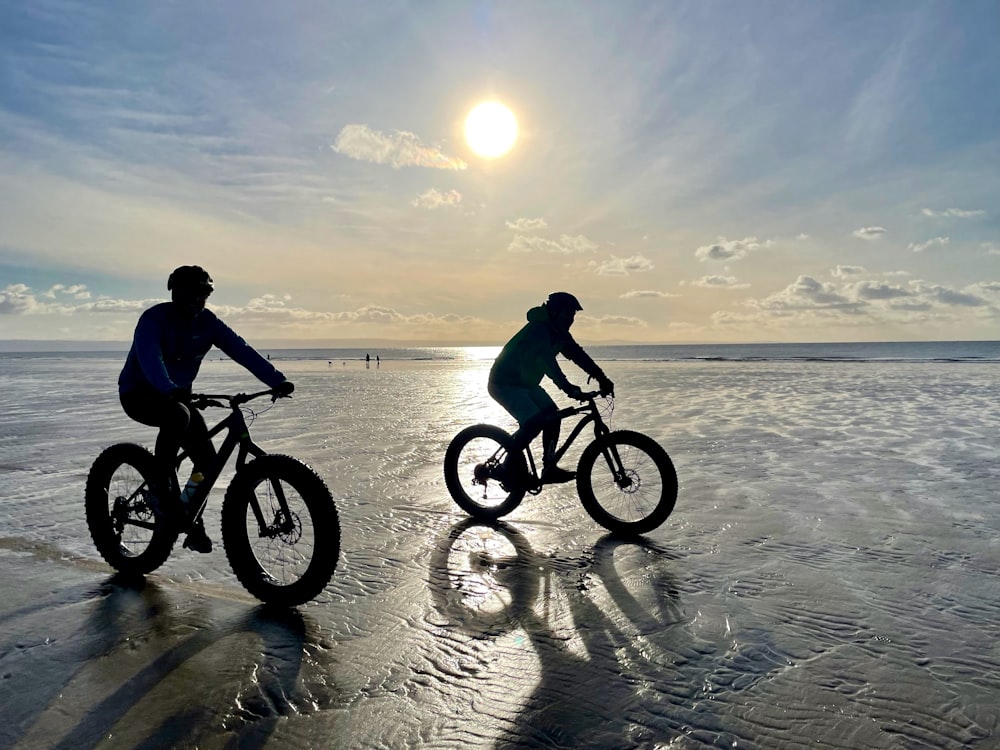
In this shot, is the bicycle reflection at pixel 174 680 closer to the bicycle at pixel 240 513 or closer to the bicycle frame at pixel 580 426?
the bicycle at pixel 240 513

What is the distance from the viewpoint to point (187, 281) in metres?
4.40

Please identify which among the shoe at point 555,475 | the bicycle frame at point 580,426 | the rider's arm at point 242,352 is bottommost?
the shoe at point 555,475

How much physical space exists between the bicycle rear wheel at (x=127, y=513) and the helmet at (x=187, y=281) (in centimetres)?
130

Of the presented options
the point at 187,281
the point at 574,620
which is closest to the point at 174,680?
the point at 574,620

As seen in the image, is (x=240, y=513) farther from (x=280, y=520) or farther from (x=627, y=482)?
(x=627, y=482)

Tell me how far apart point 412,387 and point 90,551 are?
2217cm

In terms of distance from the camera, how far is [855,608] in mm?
4055

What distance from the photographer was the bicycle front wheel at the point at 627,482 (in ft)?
19.3

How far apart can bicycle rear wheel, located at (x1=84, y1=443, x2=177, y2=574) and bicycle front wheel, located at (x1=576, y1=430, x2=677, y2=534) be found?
12.2 feet

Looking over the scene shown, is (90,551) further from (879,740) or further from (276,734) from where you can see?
(879,740)

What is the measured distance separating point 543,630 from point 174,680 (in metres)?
2.04

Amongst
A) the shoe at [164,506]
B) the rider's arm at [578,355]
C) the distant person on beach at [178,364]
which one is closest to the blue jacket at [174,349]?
the distant person on beach at [178,364]

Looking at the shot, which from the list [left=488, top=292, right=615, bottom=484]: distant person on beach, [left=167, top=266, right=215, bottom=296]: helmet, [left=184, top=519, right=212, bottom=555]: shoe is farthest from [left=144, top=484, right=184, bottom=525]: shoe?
[left=488, top=292, right=615, bottom=484]: distant person on beach

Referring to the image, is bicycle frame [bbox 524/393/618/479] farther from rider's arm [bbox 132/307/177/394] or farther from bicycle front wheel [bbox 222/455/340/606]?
rider's arm [bbox 132/307/177/394]
